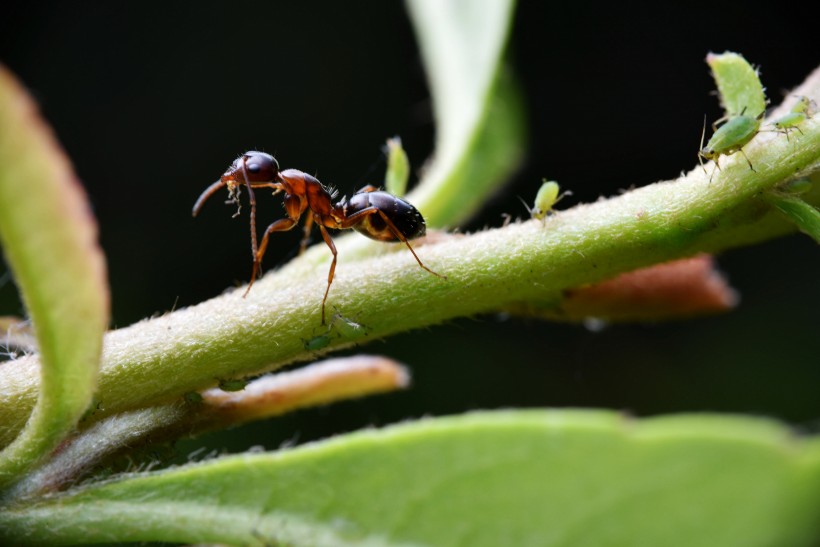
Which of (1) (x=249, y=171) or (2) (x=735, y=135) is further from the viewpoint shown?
(1) (x=249, y=171)

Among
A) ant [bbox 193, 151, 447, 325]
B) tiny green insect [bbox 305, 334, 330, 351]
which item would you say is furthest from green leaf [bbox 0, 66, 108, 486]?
ant [bbox 193, 151, 447, 325]

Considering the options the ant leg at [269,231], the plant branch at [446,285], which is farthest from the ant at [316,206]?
the plant branch at [446,285]

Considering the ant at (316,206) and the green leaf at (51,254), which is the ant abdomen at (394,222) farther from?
the green leaf at (51,254)

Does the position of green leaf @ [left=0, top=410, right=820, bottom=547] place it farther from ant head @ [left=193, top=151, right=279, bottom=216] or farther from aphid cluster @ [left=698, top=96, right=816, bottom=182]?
ant head @ [left=193, top=151, right=279, bottom=216]

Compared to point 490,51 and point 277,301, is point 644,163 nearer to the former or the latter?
point 490,51

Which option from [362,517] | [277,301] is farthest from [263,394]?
[362,517]

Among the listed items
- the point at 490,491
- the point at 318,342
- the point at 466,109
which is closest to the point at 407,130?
the point at 466,109

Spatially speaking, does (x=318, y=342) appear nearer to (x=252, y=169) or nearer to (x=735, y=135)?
(x=735, y=135)
